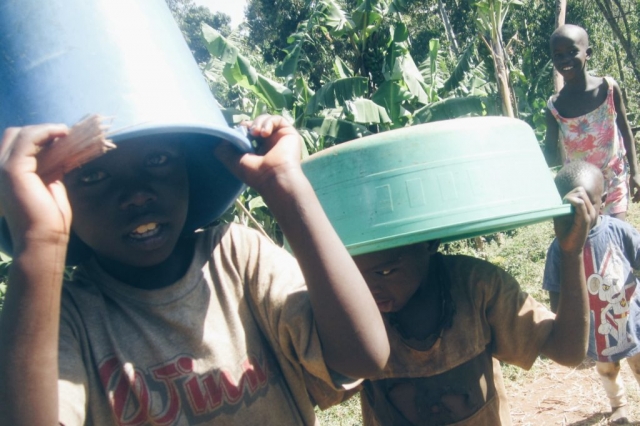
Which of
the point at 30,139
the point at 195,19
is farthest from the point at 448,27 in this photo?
the point at 195,19

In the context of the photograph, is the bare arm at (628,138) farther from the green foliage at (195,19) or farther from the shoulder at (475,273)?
the green foliage at (195,19)

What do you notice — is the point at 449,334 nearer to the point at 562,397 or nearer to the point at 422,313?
the point at 422,313

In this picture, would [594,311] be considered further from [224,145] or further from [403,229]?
[224,145]

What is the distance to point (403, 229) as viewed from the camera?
1462 mm

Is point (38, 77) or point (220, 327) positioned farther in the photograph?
point (220, 327)

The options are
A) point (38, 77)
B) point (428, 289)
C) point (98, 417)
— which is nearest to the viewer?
point (38, 77)

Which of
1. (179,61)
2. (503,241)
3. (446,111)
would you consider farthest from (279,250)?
(503,241)

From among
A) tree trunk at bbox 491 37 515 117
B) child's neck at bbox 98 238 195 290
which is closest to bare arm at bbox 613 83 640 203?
tree trunk at bbox 491 37 515 117

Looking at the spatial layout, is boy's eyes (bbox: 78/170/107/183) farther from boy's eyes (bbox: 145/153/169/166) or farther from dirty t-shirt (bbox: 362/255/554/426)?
dirty t-shirt (bbox: 362/255/554/426)

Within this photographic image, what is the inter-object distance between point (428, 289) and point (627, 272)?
4.89 ft

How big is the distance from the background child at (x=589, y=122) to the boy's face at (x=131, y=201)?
128 inches

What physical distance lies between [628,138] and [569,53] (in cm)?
67

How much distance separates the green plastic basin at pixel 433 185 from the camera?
145 centimetres

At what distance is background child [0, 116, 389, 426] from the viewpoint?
109cm
